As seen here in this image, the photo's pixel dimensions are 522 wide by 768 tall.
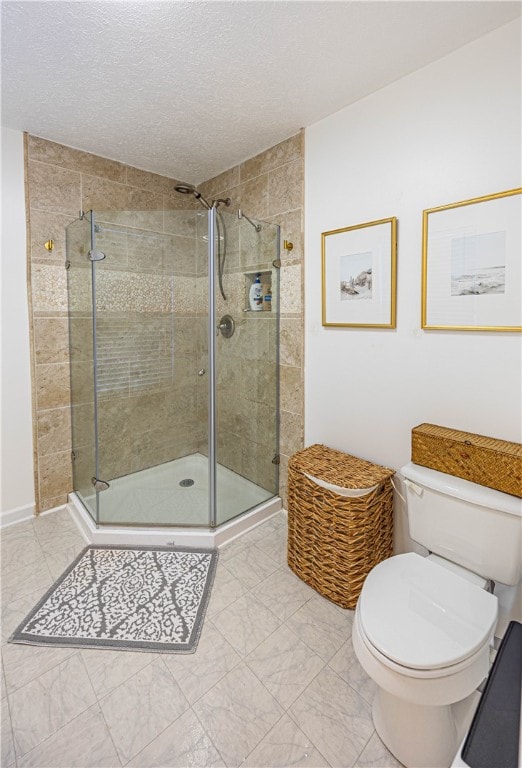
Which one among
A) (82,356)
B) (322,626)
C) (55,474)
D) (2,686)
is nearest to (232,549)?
(322,626)

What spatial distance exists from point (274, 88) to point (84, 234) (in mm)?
1330

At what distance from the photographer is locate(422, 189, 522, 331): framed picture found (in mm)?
1400

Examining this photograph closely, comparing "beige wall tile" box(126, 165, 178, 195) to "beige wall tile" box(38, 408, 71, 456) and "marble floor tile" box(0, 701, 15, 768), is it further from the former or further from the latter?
"marble floor tile" box(0, 701, 15, 768)

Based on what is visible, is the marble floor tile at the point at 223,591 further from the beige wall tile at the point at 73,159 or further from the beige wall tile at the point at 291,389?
the beige wall tile at the point at 73,159

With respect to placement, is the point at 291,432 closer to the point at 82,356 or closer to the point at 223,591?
the point at 223,591

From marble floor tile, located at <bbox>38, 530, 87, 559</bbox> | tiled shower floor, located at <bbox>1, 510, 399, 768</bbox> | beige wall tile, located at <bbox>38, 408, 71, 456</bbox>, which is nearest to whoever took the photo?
tiled shower floor, located at <bbox>1, 510, 399, 768</bbox>

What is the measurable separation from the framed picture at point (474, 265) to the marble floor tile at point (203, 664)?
1.60 meters

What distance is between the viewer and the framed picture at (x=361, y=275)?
1776 millimetres

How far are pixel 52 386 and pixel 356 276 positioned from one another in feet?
6.61

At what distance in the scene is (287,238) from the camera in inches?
90.2

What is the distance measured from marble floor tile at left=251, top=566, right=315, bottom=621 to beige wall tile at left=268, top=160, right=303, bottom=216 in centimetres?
206

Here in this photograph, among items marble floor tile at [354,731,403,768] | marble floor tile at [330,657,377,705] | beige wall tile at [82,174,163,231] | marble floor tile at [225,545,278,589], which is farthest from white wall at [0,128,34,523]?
marble floor tile at [354,731,403,768]

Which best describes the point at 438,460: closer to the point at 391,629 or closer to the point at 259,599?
the point at 391,629

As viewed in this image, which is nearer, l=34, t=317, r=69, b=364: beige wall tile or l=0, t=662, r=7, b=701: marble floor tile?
l=0, t=662, r=7, b=701: marble floor tile
